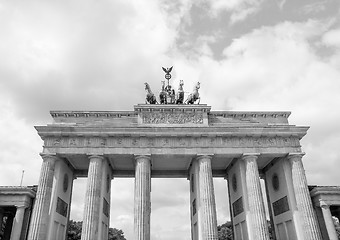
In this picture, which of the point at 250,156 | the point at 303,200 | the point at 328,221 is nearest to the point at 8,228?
the point at 250,156

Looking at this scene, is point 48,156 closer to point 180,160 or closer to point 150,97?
point 150,97

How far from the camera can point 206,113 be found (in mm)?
31578

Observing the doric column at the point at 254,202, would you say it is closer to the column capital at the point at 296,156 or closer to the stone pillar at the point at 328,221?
the column capital at the point at 296,156

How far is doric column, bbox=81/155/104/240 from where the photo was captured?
25984 millimetres

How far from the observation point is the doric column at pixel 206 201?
26.5 metres

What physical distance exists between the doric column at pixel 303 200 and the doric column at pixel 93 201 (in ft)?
63.9

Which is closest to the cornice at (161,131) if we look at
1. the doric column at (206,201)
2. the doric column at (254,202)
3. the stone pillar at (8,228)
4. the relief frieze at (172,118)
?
the relief frieze at (172,118)

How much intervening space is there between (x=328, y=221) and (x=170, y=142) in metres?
17.6

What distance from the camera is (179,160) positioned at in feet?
107

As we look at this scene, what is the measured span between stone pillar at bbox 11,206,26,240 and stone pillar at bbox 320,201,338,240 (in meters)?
29.5

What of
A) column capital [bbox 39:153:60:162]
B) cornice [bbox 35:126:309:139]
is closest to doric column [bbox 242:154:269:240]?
cornice [bbox 35:126:309:139]

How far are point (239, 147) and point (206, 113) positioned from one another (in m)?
5.05

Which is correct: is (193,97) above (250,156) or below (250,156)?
above

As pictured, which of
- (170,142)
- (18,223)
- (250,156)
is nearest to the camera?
(18,223)
